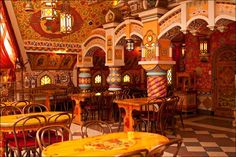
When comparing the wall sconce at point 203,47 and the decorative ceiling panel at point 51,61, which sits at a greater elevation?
the wall sconce at point 203,47

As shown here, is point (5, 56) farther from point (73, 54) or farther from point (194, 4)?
point (194, 4)

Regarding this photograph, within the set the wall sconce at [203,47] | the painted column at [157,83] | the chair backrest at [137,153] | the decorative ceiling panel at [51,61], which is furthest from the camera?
the decorative ceiling panel at [51,61]

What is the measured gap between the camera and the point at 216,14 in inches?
242

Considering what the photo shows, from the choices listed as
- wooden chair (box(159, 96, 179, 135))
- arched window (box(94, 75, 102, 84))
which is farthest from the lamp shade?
arched window (box(94, 75, 102, 84))

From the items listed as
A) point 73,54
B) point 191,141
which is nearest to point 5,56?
point 73,54

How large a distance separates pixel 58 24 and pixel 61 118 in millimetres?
Result: 5831

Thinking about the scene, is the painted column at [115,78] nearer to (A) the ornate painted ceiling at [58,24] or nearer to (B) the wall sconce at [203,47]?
(A) the ornate painted ceiling at [58,24]

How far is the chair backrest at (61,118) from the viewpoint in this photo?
486cm

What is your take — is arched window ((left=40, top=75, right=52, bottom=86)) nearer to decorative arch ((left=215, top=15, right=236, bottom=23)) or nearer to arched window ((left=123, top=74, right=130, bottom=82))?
arched window ((left=123, top=74, right=130, bottom=82))

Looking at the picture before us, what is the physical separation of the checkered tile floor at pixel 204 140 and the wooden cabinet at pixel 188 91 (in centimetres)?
167

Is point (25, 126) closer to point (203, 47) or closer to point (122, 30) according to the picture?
point (122, 30)

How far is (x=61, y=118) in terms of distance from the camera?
198 inches

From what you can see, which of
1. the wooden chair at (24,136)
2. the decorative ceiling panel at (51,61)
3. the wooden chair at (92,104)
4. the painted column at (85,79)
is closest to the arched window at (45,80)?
the decorative ceiling panel at (51,61)

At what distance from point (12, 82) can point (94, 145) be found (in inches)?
340
